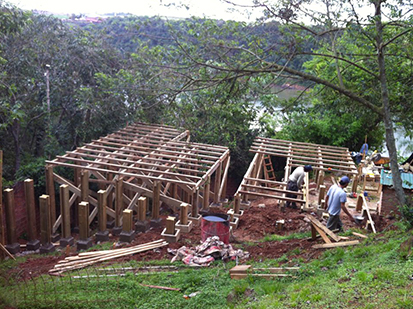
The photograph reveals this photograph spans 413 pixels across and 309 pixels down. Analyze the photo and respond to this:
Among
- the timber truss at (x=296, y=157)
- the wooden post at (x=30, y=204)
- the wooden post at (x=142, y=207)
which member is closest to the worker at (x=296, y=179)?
the timber truss at (x=296, y=157)

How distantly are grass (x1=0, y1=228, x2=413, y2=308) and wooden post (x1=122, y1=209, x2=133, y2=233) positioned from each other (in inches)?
76.8

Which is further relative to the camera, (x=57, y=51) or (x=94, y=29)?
(x=94, y=29)

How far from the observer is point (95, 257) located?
8.38 meters

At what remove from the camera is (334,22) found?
791 cm

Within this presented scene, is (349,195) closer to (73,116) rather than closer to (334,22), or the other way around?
(334,22)

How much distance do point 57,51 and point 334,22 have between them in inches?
414

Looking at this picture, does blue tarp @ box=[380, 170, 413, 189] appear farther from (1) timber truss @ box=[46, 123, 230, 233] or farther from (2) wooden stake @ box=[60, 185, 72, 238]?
(2) wooden stake @ box=[60, 185, 72, 238]

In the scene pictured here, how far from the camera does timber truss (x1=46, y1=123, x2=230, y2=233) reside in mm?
10273

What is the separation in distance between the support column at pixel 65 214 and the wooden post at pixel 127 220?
1895 millimetres

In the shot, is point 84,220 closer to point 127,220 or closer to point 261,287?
point 127,220

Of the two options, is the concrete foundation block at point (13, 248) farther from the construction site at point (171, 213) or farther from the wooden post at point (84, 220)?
the wooden post at point (84, 220)

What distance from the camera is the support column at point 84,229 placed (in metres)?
9.85

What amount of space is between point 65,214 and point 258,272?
5.80m

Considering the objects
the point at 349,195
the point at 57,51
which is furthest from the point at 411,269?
the point at 57,51
